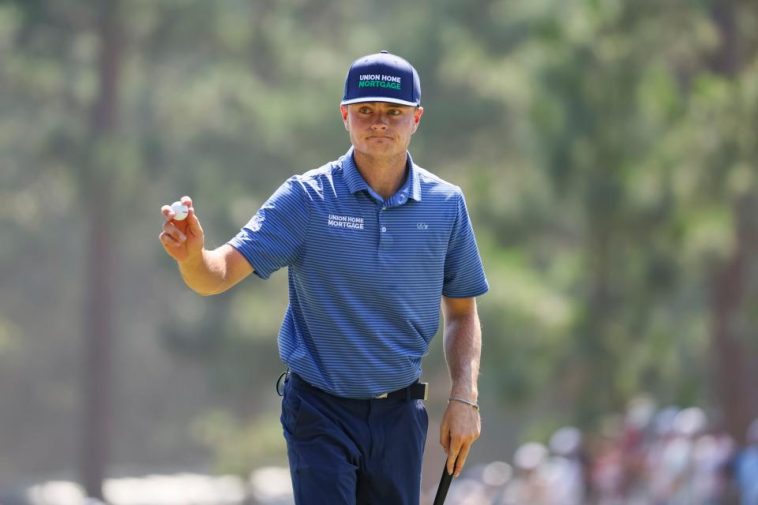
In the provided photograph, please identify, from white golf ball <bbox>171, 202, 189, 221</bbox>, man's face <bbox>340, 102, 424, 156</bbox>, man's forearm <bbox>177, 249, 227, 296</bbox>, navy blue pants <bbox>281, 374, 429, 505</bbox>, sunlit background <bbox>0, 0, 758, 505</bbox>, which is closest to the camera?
white golf ball <bbox>171, 202, 189, 221</bbox>

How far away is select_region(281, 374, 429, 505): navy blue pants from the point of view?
4199mm

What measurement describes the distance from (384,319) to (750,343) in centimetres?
1212

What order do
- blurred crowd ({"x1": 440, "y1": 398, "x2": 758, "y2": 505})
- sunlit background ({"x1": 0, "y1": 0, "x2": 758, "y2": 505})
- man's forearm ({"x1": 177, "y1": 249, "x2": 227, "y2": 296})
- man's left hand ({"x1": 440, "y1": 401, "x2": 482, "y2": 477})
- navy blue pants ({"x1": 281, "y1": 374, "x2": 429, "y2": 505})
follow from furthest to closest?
sunlit background ({"x1": 0, "y1": 0, "x2": 758, "y2": 505}) < blurred crowd ({"x1": 440, "y1": 398, "x2": 758, "y2": 505}) < man's left hand ({"x1": 440, "y1": 401, "x2": 482, "y2": 477}) < navy blue pants ({"x1": 281, "y1": 374, "x2": 429, "y2": 505}) < man's forearm ({"x1": 177, "y1": 249, "x2": 227, "y2": 296})

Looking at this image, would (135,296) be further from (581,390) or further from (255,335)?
(581,390)

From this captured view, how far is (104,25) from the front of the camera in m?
26.0

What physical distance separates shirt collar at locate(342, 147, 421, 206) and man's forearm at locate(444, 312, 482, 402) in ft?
1.62

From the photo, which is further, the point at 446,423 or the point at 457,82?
the point at 457,82

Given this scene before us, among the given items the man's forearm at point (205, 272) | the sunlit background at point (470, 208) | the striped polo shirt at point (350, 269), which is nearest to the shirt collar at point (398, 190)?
the striped polo shirt at point (350, 269)

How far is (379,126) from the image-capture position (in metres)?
4.30

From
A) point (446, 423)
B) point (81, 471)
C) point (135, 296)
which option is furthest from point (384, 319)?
point (135, 296)

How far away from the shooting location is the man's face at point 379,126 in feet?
14.1

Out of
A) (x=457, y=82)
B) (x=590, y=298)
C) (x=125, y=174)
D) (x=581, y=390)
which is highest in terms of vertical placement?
(x=457, y=82)

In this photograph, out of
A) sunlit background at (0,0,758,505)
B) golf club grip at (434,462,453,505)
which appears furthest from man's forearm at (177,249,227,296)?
sunlit background at (0,0,758,505)

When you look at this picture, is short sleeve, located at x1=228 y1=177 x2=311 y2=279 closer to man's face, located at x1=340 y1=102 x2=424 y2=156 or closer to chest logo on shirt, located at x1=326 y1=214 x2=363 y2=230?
chest logo on shirt, located at x1=326 y1=214 x2=363 y2=230
